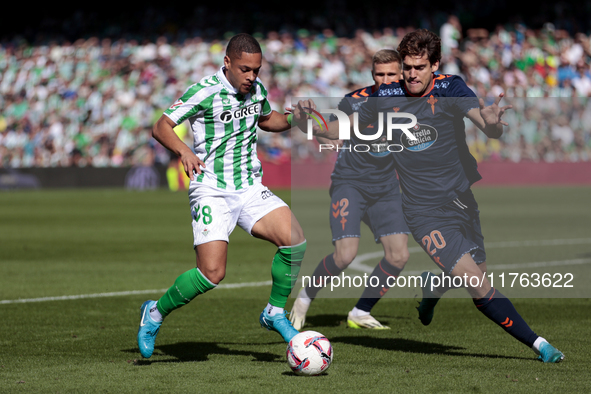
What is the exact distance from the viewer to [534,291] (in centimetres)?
811

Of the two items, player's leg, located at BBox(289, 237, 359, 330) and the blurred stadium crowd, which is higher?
the blurred stadium crowd

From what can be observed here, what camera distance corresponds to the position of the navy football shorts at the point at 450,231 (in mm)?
5027

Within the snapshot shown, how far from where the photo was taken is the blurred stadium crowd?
1036 inches

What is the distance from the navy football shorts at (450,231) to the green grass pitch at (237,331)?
0.63 meters

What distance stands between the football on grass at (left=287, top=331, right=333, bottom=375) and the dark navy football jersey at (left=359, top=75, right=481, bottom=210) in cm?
109

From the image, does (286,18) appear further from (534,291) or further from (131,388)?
(131,388)

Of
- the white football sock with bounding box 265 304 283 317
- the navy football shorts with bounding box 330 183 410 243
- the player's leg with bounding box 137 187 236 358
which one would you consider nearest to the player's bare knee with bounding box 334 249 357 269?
the navy football shorts with bounding box 330 183 410 243

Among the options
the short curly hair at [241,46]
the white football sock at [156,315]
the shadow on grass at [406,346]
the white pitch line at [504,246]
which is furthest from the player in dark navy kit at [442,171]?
the white pitch line at [504,246]

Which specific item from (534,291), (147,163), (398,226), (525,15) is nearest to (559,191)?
(525,15)

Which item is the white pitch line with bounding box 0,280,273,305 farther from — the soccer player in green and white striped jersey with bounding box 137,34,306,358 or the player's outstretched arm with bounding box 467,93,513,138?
the player's outstretched arm with bounding box 467,93,513,138

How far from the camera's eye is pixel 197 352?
5.42m

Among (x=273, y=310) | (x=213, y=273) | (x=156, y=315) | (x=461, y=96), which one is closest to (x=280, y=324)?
(x=273, y=310)

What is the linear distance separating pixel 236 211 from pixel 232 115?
0.60 meters

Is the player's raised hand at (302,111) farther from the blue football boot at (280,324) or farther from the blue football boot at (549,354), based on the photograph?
the blue football boot at (549,354)
